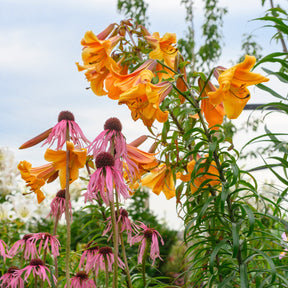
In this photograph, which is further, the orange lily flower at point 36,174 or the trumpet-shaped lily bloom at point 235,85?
the orange lily flower at point 36,174

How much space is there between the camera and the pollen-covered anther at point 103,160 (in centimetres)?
101

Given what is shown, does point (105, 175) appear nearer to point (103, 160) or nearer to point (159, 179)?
point (103, 160)

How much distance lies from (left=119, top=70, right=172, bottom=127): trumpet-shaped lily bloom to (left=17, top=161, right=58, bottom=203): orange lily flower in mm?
331

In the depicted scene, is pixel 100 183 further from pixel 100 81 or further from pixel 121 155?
pixel 100 81

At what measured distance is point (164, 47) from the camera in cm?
144

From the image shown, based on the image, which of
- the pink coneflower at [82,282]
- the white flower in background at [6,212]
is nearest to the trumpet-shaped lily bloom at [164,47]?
the pink coneflower at [82,282]

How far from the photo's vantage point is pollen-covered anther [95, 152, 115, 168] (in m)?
1.01

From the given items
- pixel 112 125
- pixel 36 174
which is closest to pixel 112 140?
pixel 112 125

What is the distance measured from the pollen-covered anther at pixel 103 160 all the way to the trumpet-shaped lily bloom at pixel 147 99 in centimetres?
16

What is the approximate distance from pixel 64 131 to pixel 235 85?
526mm

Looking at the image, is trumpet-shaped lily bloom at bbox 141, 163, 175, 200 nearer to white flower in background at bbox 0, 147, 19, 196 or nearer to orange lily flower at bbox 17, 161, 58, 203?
orange lily flower at bbox 17, 161, 58, 203

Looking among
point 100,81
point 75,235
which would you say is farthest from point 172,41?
point 75,235

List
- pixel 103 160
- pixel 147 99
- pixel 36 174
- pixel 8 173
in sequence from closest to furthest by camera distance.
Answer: pixel 103 160 → pixel 147 99 → pixel 36 174 → pixel 8 173

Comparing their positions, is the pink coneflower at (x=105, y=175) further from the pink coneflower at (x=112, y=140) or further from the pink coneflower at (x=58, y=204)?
the pink coneflower at (x=58, y=204)
